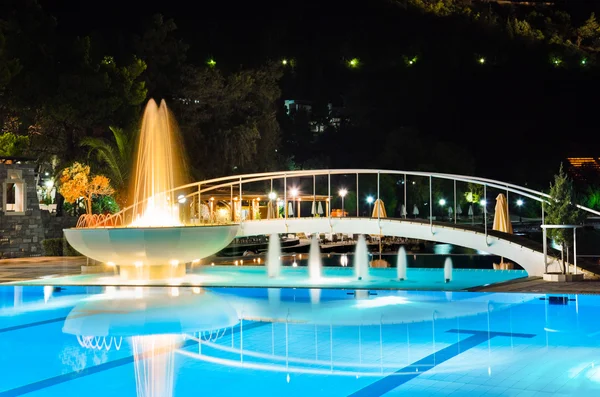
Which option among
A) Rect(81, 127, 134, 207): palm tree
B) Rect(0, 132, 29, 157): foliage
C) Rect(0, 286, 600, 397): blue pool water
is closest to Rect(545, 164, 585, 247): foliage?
Rect(0, 286, 600, 397): blue pool water

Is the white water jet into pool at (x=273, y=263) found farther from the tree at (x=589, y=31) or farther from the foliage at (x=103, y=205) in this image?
the tree at (x=589, y=31)

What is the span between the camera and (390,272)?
17172 millimetres

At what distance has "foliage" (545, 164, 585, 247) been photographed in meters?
12.6

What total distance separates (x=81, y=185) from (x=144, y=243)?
982cm

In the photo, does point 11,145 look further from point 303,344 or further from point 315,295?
point 303,344

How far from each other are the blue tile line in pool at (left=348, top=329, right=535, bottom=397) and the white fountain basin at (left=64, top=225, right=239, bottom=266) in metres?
7.64

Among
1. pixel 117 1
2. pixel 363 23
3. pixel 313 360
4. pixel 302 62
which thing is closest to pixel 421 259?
pixel 313 360

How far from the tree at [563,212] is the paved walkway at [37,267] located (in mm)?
10935

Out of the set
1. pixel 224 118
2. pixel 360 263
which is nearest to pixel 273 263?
pixel 360 263

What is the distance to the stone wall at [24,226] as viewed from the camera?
22344 millimetres

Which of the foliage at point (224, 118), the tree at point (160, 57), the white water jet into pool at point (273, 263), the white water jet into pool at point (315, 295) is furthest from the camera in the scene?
the foliage at point (224, 118)

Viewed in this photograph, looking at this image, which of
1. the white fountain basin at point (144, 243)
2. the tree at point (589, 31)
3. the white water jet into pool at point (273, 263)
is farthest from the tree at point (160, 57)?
the tree at point (589, 31)

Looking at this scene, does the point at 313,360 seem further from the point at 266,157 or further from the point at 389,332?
the point at 266,157

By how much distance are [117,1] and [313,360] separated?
3559cm
